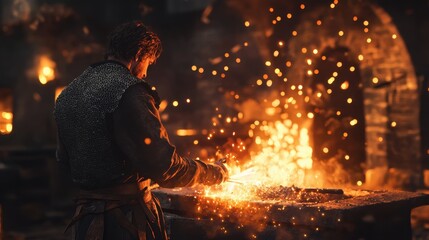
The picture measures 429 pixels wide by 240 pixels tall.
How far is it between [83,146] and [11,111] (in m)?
11.4

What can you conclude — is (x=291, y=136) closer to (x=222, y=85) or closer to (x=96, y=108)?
(x=222, y=85)

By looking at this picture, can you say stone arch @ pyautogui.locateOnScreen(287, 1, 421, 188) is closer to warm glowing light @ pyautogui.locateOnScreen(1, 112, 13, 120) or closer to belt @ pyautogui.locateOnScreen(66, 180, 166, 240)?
belt @ pyautogui.locateOnScreen(66, 180, 166, 240)

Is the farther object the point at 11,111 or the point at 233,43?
the point at 11,111

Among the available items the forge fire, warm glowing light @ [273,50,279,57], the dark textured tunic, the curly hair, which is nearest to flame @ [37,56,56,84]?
the forge fire

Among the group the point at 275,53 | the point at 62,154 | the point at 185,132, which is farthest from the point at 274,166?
the point at 185,132

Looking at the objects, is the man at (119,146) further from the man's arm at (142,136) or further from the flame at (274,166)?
the flame at (274,166)

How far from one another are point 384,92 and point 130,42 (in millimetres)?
5357

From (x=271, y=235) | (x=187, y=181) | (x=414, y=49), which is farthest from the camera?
(x=414, y=49)

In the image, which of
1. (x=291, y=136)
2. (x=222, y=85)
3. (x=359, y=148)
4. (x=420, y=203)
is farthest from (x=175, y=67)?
(x=420, y=203)

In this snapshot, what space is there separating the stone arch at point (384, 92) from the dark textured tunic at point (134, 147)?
516cm

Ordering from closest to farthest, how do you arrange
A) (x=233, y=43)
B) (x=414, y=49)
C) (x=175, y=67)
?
(x=414, y=49) < (x=233, y=43) < (x=175, y=67)

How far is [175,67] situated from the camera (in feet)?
39.5

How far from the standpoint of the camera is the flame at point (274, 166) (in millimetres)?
4887

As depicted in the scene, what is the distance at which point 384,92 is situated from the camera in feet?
27.4
